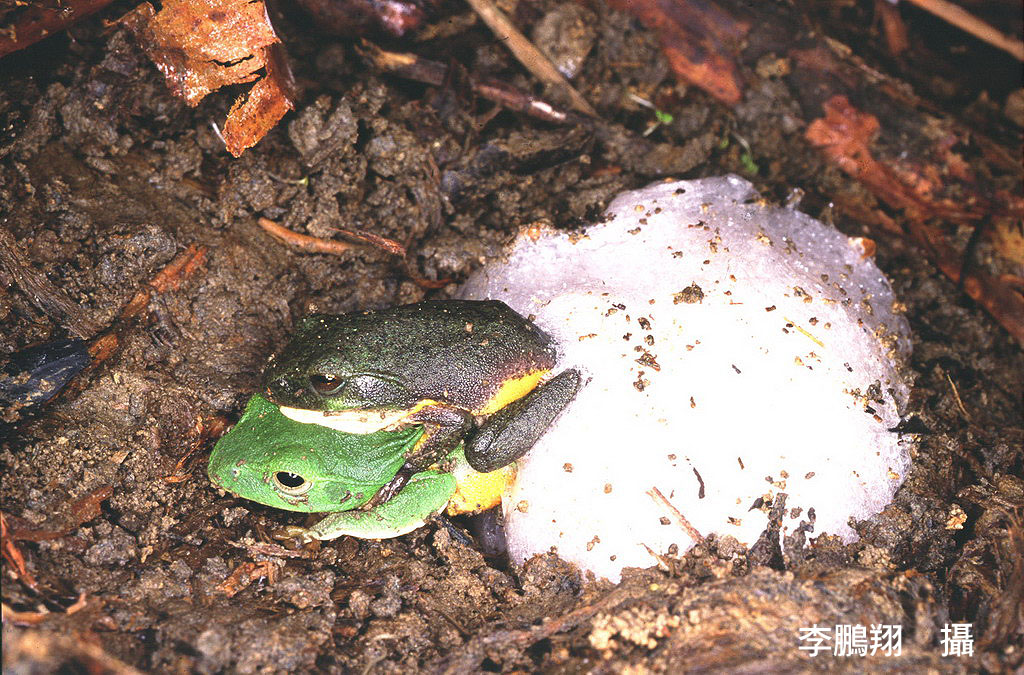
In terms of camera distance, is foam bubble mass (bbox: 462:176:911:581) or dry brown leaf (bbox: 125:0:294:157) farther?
dry brown leaf (bbox: 125:0:294:157)

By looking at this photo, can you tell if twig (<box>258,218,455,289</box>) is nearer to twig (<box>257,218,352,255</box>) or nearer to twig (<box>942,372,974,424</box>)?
twig (<box>257,218,352,255</box>)

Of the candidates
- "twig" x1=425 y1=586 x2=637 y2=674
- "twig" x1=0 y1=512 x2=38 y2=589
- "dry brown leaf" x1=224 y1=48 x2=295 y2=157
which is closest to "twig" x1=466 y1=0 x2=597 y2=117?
"dry brown leaf" x1=224 y1=48 x2=295 y2=157

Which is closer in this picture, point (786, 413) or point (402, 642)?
point (402, 642)

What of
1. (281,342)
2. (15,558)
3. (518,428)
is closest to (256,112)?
(281,342)

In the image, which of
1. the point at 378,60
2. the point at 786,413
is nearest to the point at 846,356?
the point at 786,413

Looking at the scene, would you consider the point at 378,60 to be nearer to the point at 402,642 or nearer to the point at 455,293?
the point at 455,293

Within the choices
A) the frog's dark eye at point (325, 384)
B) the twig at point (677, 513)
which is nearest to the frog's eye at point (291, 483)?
the frog's dark eye at point (325, 384)
